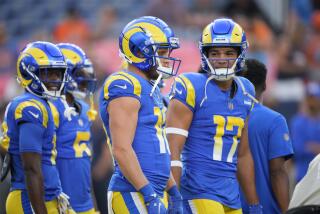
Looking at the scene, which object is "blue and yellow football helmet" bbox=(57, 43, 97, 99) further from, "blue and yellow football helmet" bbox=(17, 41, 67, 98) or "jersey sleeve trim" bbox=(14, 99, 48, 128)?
"jersey sleeve trim" bbox=(14, 99, 48, 128)

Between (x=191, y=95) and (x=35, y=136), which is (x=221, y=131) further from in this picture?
(x=35, y=136)

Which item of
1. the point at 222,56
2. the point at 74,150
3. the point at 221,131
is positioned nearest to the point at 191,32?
Answer: the point at 74,150

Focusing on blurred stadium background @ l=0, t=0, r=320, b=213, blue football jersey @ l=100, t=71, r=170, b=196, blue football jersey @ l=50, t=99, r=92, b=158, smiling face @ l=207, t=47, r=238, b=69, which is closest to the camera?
blue football jersey @ l=100, t=71, r=170, b=196

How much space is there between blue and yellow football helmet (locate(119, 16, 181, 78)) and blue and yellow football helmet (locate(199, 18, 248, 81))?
422 millimetres

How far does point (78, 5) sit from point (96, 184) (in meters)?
4.12

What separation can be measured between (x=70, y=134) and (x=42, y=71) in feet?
2.06

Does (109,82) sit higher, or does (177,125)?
(109,82)

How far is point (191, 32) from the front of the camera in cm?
1418

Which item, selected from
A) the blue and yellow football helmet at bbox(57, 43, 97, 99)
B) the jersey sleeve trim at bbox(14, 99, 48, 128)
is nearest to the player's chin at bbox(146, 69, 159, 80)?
the jersey sleeve trim at bbox(14, 99, 48, 128)

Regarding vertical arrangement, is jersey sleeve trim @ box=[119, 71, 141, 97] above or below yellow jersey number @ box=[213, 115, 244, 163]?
above

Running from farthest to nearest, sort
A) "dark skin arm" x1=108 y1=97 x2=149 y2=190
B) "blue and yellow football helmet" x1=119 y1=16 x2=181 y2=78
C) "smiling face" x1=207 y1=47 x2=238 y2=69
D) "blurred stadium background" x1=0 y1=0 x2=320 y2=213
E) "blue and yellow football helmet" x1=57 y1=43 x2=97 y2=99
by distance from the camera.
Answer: "blurred stadium background" x1=0 y1=0 x2=320 y2=213, "blue and yellow football helmet" x1=57 y1=43 x2=97 y2=99, "smiling face" x1=207 y1=47 x2=238 y2=69, "blue and yellow football helmet" x1=119 y1=16 x2=181 y2=78, "dark skin arm" x1=108 y1=97 x2=149 y2=190

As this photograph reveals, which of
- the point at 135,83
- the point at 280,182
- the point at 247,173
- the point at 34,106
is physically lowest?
Result: the point at 280,182

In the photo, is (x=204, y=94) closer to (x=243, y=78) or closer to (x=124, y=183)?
(x=243, y=78)

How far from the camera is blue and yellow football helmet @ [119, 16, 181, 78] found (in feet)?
20.6
